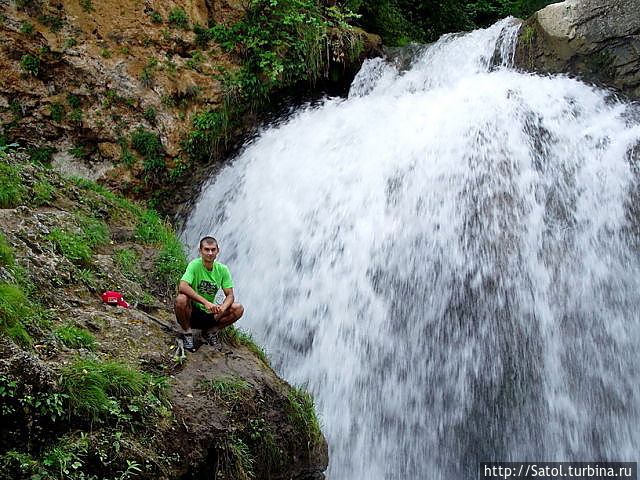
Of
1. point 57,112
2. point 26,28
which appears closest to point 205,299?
point 57,112

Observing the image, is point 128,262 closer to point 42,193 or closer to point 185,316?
point 42,193

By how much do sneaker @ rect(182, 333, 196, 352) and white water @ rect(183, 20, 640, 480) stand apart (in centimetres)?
187

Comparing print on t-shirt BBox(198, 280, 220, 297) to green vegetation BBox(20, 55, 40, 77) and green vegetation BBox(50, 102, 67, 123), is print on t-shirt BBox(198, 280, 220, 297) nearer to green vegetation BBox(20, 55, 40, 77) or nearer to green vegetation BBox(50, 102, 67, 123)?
green vegetation BBox(50, 102, 67, 123)

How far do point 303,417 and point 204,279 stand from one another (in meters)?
1.43

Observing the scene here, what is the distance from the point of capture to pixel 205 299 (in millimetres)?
4617

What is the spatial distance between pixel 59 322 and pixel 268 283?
3.29m

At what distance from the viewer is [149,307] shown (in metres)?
5.03

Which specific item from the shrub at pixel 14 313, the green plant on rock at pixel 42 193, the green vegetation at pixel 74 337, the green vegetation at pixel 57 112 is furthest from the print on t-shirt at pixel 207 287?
the green vegetation at pixel 57 112

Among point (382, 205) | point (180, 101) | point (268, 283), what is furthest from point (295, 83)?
point (268, 283)

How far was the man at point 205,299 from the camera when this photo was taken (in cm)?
448

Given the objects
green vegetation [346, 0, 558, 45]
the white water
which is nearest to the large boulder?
the white water

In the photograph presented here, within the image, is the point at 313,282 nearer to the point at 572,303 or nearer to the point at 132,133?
the point at 572,303

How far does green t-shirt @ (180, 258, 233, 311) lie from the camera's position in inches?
182

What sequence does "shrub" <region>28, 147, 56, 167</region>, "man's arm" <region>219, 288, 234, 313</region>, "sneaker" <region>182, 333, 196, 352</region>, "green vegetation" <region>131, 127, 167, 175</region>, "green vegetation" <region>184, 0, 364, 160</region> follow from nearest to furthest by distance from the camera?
"sneaker" <region>182, 333, 196, 352</region>
"man's arm" <region>219, 288, 234, 313</region>
"shrub" <region>28, 147, 56, 167</region>
"green vegetation" <region>131, 127, 167, 175</region>
"green vegetation" <region>184, 0, 364, 160</region>
